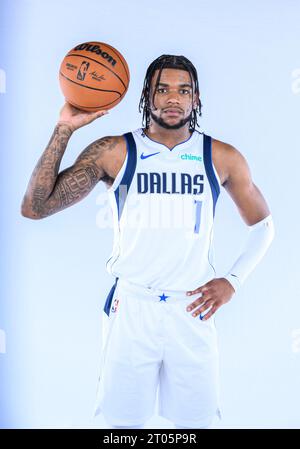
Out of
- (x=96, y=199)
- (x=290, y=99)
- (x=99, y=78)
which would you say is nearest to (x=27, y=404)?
(x=96, y=199)

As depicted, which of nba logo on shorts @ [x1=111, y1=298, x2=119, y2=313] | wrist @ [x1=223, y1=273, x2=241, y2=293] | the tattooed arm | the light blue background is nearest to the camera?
the tattooed arm

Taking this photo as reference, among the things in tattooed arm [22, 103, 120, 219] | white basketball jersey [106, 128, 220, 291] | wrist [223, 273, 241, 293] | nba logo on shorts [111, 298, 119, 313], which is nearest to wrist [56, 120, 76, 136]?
tattooed arm [22, 103, 120, 219]

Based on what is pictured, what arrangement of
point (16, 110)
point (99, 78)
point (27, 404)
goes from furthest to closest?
point (27, 404)
point (16, 110)
point (99, 78)

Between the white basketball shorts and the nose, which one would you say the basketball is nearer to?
the nose

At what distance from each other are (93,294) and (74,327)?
0.19 meters

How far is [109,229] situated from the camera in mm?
2760

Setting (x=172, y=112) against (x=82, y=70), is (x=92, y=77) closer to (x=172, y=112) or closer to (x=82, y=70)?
(x=82, y=70)

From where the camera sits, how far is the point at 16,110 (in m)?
2.68

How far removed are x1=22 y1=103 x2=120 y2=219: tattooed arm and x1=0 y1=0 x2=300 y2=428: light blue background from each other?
52cm

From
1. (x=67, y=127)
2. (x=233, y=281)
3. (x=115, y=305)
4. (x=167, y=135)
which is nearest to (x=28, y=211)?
(x=67, y=127)

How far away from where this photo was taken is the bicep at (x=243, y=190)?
2.32 metres

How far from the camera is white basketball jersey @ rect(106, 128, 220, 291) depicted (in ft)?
7.14

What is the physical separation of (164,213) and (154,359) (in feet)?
1.78

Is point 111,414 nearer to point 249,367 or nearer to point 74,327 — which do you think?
point 74,327
